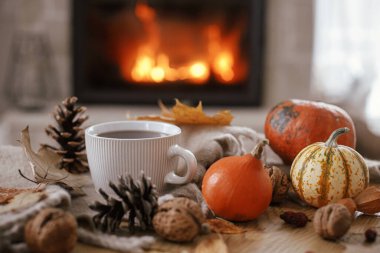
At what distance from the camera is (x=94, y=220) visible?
2.21 ft

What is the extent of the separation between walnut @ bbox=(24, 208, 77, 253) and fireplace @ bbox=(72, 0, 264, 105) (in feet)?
6.95

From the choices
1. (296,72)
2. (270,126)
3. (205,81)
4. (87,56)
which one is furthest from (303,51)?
(270,126)

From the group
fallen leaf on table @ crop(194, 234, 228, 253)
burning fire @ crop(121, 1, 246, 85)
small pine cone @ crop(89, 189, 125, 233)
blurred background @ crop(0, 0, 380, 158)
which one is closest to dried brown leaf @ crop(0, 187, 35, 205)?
small pine cone @ crop(89, 189, 125, 233)

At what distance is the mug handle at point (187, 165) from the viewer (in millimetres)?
766

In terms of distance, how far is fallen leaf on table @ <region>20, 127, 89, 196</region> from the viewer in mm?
769

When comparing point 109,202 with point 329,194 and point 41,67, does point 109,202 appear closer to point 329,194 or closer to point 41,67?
point 329,194

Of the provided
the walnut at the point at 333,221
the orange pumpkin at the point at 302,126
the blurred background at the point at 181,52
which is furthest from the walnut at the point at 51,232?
the blurred background at the point at 181,52

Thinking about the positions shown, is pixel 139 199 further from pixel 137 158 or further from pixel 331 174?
pixel 331 174

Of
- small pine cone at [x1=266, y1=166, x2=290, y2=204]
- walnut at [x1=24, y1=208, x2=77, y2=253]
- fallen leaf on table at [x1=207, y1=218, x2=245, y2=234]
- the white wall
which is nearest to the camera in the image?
walnut at [x1=24, y1=208, x2=77, y2=253]

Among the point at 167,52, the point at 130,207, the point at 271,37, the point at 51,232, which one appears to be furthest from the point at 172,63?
the point at 51,232

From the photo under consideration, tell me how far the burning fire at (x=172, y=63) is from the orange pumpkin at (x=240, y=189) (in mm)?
2006

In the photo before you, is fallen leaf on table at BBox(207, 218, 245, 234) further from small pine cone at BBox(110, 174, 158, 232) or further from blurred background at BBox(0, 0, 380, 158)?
blurred background at BBox(0, 0, 380, 158)

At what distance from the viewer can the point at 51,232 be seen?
1.89 feet

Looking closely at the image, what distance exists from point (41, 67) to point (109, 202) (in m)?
2.19
